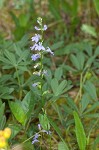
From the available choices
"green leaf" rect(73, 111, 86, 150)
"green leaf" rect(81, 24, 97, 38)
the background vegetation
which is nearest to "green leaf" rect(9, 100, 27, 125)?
the background vegetation

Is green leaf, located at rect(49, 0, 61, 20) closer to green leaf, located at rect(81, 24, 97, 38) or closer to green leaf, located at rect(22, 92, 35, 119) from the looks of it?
green leaf, located at rect(81, 24, 97, 38)

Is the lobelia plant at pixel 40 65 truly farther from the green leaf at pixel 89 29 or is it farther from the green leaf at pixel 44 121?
the green leaf at pixel 89 29

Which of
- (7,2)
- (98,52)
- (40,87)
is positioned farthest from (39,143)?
(7,2)

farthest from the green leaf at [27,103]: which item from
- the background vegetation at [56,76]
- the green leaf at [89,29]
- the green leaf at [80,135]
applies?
the green leaf at [89,29]

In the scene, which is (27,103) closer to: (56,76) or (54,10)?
(56,76)

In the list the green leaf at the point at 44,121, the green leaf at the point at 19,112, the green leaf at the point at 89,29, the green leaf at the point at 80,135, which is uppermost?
the green leaf at the point at 89,29

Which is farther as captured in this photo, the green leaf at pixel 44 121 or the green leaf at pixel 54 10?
the green leaf at pixel 54 10

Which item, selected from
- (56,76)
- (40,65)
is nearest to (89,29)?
(56,76)

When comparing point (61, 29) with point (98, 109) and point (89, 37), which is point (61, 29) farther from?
point (98, 109)
